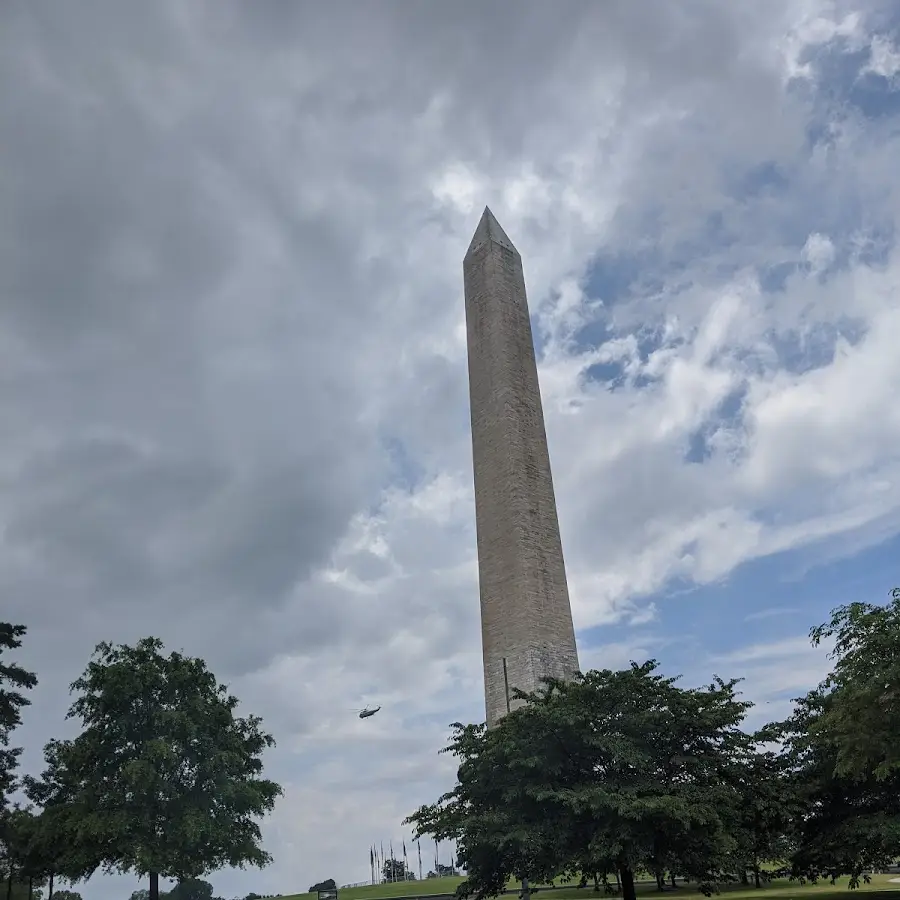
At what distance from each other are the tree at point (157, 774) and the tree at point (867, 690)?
22101mm

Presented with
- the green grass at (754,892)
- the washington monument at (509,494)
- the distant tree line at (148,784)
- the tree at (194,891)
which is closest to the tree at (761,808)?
the green grass at (754,892)

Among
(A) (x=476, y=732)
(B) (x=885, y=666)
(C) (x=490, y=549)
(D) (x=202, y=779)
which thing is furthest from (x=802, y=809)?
(D) (x=202, y=779)

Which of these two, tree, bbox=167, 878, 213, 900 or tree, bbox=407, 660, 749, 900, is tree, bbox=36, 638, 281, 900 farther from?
tree, bbox=167, 878, 213, 900

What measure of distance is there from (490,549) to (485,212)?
59.8 ft

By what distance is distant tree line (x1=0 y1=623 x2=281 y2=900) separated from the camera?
3081 centimetres

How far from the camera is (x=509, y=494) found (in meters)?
37.3

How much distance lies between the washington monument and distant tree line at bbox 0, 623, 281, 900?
11.0 meters

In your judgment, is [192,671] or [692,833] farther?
[192,671]

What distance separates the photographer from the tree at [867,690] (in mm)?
18891

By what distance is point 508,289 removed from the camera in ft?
138

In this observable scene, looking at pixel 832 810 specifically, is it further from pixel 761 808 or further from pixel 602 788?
pixel 602 788

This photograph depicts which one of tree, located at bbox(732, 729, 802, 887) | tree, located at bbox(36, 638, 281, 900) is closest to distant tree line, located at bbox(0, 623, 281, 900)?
tree, located at bbox(36, 638, 281, 900)

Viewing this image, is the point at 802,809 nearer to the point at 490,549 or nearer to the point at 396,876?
the point at 490,549

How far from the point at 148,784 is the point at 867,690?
24382mm
